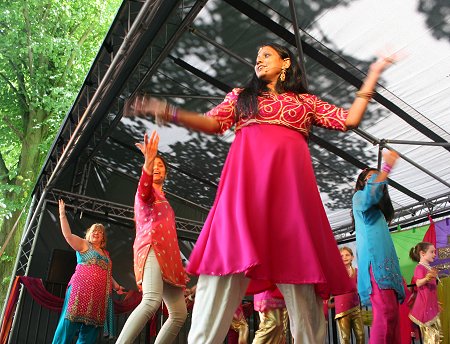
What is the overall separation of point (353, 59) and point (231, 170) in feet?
14.7

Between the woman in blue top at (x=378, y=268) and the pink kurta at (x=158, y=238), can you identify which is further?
the woman in blue top at (x=378, y=268)

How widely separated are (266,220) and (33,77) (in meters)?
11.5

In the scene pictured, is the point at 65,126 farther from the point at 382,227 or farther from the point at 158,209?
the point at 382,227

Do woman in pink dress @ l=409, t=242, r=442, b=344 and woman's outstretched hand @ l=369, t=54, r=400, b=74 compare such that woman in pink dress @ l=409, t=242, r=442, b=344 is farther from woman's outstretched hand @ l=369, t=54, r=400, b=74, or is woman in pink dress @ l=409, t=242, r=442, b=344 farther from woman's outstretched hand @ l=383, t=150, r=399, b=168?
woman's outstretched hand @ l=369, t=54, r=400, b=74

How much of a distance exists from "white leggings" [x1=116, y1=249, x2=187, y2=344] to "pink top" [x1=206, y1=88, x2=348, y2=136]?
1355 millimetres

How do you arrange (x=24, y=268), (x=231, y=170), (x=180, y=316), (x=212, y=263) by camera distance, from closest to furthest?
(x=212, y=263), (x=231, y=170), (x=180, y=316), (x=24, y=268)

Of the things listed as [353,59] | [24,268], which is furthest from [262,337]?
[24,268]

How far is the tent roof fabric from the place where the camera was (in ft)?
18.0

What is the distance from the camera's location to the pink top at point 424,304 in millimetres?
4750

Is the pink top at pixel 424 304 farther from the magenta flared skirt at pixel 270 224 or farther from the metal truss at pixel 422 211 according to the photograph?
the metal truss at pixel 422 211

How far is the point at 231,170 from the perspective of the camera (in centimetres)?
195

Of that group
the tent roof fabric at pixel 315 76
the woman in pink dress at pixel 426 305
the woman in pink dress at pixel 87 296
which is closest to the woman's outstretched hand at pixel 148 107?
the tent roof fabric at pixel 315 76

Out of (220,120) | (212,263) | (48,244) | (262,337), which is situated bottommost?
(262,337)

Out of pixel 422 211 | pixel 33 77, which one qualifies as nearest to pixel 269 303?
pixel 422 211
